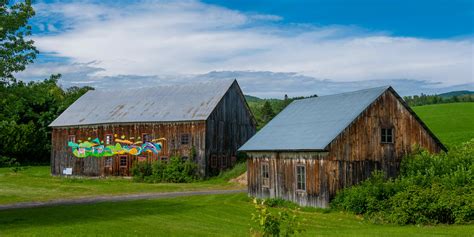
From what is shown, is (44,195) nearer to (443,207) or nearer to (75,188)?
(75,188)

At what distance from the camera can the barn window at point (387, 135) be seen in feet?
100

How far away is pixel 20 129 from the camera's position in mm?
69500

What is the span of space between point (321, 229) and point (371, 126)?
9380 millimetres

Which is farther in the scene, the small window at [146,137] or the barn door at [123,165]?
the barn door at [123,165]

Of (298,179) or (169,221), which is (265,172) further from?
(169,221)

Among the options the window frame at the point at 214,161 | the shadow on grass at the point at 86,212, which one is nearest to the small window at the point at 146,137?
the window frame at the point at 214,161

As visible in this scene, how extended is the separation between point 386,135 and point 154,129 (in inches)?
1149

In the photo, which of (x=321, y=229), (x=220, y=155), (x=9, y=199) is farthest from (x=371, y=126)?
(x=220, y=155)

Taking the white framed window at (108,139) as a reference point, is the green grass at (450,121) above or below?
above

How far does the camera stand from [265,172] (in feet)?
108

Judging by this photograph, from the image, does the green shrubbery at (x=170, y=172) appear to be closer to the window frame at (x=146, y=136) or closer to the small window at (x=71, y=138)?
the window frame at (x=146, y=136)

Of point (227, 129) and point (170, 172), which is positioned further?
point (227, 129)

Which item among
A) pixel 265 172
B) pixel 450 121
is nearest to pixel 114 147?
pixel 265 172

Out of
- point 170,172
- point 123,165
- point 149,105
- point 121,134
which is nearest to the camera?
point 170,172
